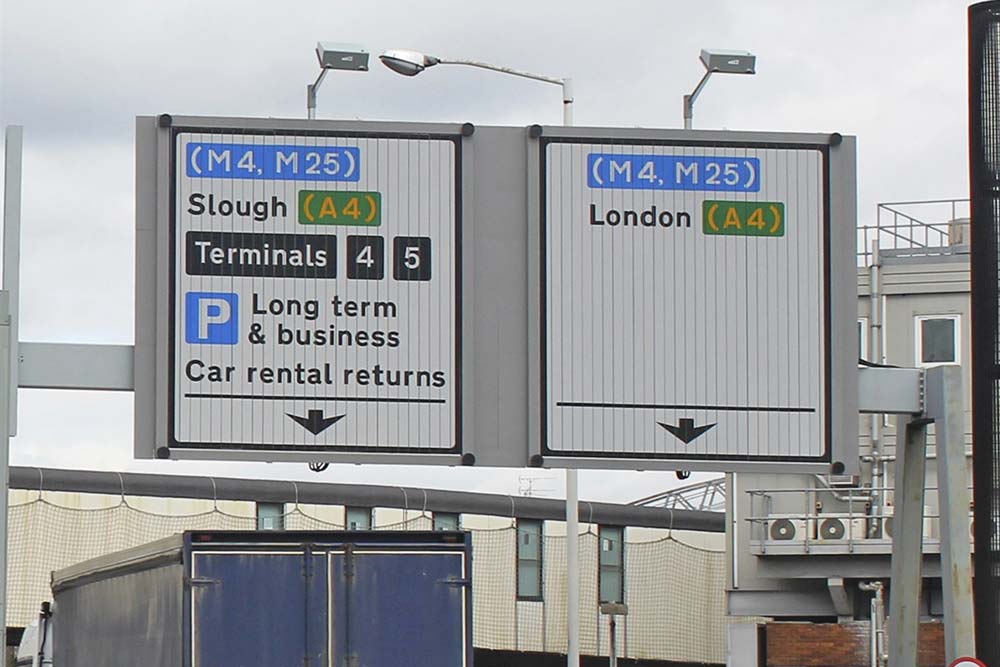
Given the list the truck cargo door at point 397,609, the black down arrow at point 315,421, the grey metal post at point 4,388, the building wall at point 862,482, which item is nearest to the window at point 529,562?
the building wall at point 862,482

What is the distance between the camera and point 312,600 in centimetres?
1625

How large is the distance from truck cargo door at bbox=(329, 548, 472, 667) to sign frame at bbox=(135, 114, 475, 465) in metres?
1.02

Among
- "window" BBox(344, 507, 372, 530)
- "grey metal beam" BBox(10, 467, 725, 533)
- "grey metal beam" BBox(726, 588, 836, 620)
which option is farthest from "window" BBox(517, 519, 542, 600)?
"grey metal beam" BBox(726, 588, 836, 620)

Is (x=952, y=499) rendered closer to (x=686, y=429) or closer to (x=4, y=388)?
(x=686, y=429)

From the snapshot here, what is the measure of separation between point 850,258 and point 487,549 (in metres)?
31.9

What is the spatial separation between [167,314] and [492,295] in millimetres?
2511

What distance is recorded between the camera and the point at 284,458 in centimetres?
1576

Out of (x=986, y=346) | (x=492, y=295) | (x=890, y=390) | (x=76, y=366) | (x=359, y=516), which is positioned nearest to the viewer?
(x=76, y=366)

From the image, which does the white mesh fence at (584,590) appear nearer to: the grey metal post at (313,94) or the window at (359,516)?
the window at (359,516)

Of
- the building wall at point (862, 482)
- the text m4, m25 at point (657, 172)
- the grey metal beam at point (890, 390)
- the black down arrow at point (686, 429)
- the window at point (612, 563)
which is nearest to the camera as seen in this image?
the black down arrow at point (686, 429)

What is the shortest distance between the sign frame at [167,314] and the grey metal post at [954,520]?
3997mm

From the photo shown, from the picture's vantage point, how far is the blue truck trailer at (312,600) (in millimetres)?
16078

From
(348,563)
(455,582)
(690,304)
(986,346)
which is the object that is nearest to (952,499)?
(986,346)

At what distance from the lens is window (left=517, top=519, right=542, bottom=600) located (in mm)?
47969
